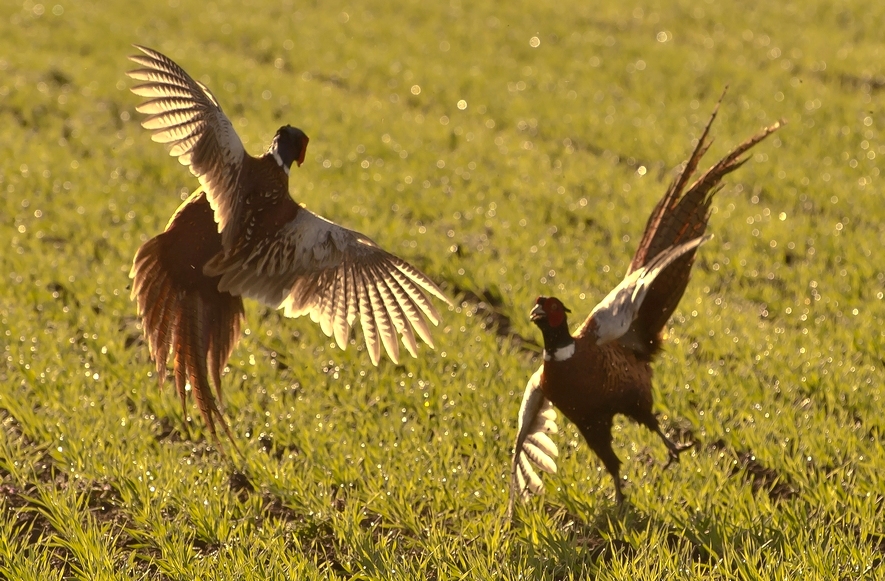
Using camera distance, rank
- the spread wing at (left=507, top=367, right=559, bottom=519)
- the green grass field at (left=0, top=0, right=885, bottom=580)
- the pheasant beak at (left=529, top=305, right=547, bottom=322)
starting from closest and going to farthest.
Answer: the pheasant beak at (left=529, top=305, right=547, bottom=322)
the green grass field at (left=0, top=0, right=885, bottom=580)
the spread wing at (left=507, top=367, right=559, bottom=519)

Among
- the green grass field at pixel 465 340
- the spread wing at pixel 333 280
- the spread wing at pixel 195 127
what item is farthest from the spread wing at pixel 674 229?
the spread wing at pixel 195 127

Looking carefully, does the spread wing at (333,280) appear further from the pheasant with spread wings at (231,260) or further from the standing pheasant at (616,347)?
the standing pheasant at (616,347)

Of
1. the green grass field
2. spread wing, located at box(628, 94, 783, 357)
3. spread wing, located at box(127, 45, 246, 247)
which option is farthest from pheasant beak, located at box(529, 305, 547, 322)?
spread wing, located at box(127, 45, 246, 247)

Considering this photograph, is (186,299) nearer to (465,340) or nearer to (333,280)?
(333,280)

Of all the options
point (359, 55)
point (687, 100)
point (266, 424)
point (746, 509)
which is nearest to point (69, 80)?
point (359, 55)

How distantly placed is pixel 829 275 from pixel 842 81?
4.90 meters

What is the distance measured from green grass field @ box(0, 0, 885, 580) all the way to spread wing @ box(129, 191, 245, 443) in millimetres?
391

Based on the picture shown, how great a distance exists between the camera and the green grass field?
10.9 feet

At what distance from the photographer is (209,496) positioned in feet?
11.6

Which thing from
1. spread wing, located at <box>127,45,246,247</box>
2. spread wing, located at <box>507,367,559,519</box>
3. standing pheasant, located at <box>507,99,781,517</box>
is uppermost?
spread wing, located at <box>127,45,246,247</box>

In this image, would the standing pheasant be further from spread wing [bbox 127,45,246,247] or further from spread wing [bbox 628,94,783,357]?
spread wing [bbox 127,45,246,247]

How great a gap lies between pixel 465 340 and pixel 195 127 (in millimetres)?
1836

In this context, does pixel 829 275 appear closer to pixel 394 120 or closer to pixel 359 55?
pixel 394 120

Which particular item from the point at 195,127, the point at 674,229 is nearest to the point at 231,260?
the point at 195,127
